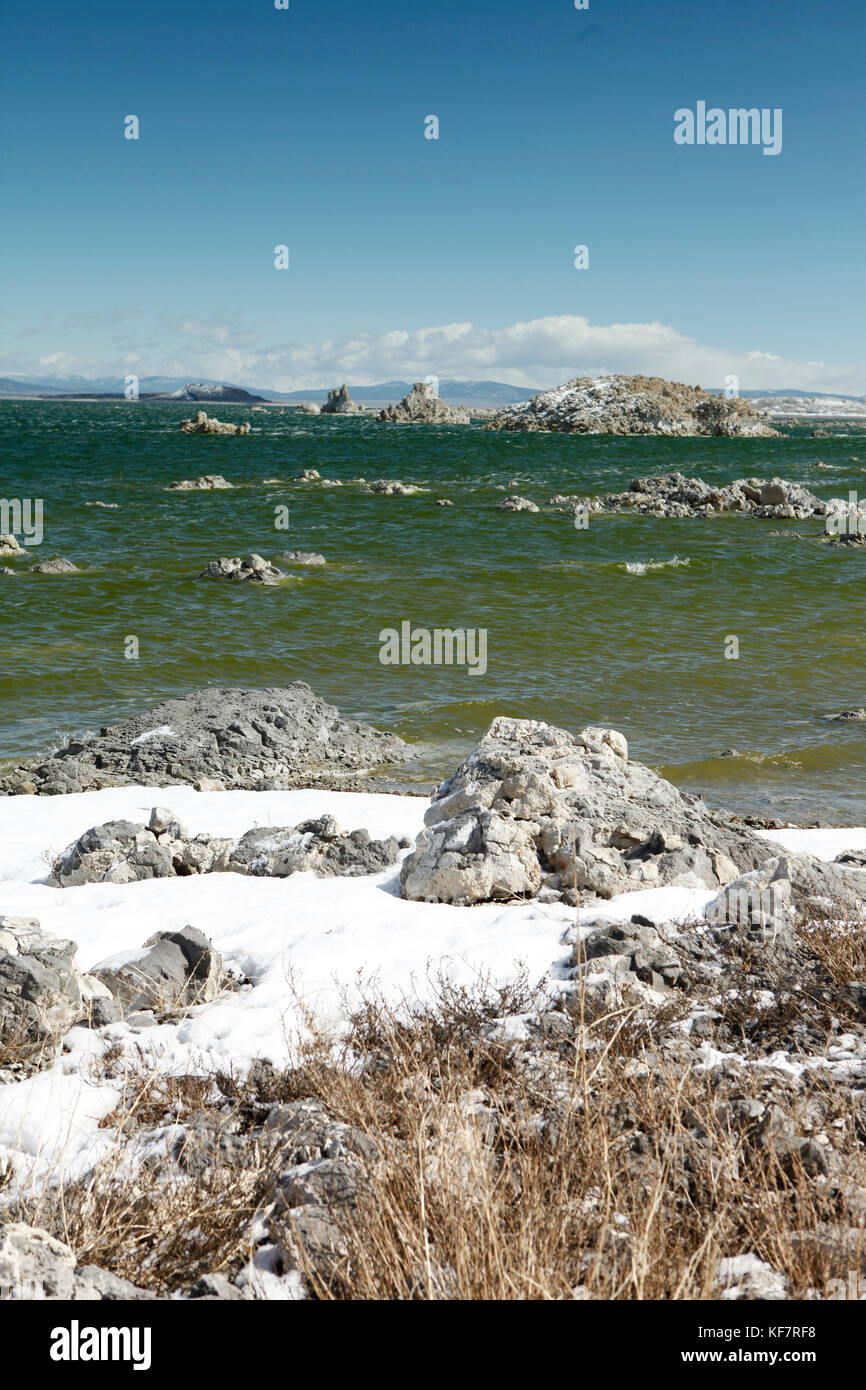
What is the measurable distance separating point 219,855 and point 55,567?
16.6 meters

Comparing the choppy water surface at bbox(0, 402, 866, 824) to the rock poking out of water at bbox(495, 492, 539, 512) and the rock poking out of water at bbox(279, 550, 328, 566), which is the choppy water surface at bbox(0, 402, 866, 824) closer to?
the rock poking out of water at bbox(279, 550, 328, 566)

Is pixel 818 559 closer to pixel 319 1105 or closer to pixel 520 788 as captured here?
pixel 520 788

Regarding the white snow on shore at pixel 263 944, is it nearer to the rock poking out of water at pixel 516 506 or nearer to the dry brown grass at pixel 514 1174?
the dry brown grass at pixel 514 1174

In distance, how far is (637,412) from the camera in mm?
108062

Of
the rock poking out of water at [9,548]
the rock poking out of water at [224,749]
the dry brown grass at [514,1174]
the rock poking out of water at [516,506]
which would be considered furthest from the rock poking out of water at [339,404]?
the dry brown grass at [514,1174]

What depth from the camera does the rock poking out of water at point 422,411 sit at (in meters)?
132

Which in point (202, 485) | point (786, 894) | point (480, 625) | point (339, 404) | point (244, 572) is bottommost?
point (786, 894)

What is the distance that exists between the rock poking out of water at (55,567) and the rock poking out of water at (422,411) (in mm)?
113509

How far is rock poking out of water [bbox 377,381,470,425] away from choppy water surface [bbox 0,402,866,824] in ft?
320

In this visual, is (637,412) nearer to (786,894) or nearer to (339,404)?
(339,404)

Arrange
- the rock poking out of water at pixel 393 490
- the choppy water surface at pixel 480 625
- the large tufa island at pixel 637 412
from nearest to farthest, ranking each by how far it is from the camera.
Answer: the choppy water surface at pixel 480 625 < the rock poking out of water at pixel 393 490 < the large tufa island at pixel 637 412

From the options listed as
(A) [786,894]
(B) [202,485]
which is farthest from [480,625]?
(B) [202,485]

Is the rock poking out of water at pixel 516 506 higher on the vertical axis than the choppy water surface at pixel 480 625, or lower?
higher

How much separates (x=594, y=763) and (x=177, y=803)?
4.03 metres
